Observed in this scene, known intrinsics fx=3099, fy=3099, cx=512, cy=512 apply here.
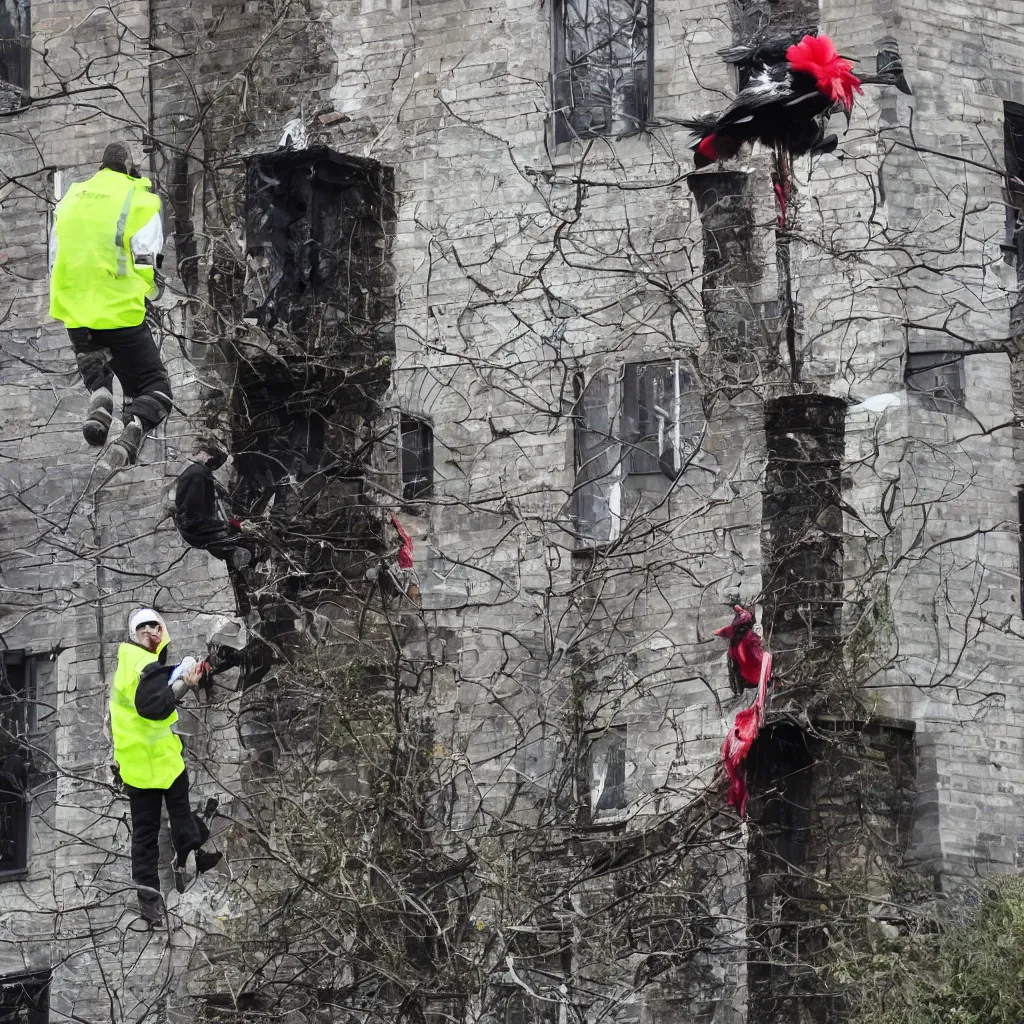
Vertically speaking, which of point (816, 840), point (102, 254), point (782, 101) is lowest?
point (816, 840)

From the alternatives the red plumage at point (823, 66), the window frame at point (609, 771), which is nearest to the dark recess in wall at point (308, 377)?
the window frame at point (609, 771)

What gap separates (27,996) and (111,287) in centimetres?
645

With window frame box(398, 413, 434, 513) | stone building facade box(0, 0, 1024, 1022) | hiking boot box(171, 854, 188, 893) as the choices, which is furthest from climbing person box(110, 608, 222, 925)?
window frame box(398, 413, 434, 513)

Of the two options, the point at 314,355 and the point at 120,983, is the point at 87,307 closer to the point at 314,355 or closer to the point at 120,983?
the point at 314,355

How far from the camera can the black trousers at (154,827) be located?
19000 mm

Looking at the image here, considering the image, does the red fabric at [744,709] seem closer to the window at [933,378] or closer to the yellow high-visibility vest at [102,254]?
the window at [933,378]

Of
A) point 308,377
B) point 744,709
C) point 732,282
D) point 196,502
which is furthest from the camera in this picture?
point 308,377

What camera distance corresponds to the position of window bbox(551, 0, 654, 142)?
22.6 m

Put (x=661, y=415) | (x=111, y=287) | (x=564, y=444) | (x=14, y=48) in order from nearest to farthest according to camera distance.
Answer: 1. (x=111, y=287)
2. (x=661, y=415)
3. (x=564, y=444)
4. (x=14, y=48)

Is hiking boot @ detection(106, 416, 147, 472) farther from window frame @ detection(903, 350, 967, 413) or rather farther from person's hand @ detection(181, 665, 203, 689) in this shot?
window frame @ detection(903, 350, 967, 413)

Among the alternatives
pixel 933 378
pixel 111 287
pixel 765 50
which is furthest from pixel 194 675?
pixel 765 50

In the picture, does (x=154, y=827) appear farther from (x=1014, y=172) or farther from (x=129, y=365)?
(x=1014, y=172)

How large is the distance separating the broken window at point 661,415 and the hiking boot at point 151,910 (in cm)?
477

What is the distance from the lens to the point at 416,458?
22734 millimetres
